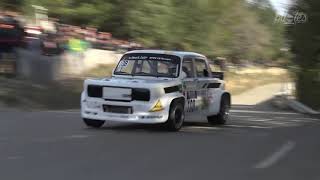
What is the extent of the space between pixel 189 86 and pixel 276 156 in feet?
13.7

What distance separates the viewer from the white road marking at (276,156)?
10.3 meters

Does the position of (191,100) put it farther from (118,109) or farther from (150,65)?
(118,109)

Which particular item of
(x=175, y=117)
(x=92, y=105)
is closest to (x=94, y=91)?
(x=92, y=105)

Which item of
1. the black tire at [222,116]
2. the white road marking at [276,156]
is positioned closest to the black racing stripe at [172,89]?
the white road marking at [276,156]

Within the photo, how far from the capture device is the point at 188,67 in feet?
51.0

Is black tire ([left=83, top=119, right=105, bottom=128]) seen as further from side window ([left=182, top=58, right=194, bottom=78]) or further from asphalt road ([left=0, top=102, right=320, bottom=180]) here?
side window ([left=182, top=58, right=194, bottom=78])

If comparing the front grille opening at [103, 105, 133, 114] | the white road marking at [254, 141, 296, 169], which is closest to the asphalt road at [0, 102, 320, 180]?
the white road marking at [254, 141, 296, 169]

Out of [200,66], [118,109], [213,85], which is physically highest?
[200,66]

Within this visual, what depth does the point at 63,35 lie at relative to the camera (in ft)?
114

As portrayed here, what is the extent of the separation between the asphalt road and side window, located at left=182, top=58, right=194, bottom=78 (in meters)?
1.26

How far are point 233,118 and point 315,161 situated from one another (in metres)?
9.33

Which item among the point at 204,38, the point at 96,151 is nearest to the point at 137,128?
the point at 96,151

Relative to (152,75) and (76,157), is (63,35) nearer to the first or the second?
(152,75)

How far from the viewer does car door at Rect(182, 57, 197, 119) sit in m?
15.0
